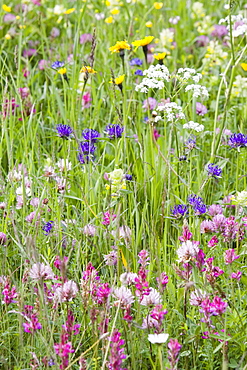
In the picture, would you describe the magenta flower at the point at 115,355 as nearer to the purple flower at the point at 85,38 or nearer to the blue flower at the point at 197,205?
the blue flower at the point at 197,205

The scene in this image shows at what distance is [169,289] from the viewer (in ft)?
5.77

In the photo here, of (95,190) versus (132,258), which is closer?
(132,258)

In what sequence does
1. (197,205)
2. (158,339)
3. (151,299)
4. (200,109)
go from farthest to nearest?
(200,109)
(197,205)
(151,299)
(158,339)

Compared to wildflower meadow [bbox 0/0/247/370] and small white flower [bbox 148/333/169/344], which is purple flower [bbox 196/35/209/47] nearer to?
wildflower meadow [bbox 0/0/247/370]

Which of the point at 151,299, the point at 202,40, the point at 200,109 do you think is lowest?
the point at 151,299

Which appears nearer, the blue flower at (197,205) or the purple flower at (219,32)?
the blue flower at (197,205)

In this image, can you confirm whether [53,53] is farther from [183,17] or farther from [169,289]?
[169,289]

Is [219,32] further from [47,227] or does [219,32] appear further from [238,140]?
[47,227]

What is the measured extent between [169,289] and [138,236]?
1.13 ft

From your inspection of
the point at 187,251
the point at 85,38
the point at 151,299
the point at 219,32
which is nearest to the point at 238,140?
the point at 187,251

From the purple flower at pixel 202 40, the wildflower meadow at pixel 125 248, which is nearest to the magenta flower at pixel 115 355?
the wildflower meadow at pixel 125 248

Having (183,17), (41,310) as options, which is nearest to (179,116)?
(41,310)

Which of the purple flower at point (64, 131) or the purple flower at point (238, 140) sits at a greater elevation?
the purple flower at point (64, 131)

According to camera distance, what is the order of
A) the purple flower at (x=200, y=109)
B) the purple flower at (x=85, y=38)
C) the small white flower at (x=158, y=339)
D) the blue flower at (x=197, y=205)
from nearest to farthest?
1. the small white flower at (x=158, y=339)
2. the blue flower at (x=197, y=205)
3. the purple flower at (x=200, y=109)
4. the purple flower at (x=85, y=38)
